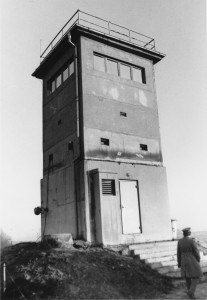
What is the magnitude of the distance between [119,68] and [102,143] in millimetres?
4294

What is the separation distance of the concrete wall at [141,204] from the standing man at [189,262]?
3.85 m

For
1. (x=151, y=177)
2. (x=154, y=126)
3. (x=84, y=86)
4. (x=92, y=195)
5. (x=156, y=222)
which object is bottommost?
(x=156, y=222)

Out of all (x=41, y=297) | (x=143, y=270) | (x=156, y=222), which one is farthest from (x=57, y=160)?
(x=41, y=297)

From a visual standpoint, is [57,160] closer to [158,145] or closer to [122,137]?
[122,137]

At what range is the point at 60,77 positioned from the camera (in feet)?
51.5

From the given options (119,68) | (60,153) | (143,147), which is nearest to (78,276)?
(60,153)

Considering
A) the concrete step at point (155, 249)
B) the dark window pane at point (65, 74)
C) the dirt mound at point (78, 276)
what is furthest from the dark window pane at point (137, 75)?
the dirt mound at point (78, 276)

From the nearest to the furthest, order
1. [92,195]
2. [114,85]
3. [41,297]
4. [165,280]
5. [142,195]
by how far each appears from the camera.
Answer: [41,297], [165,280], [92,195], [142,195], [114,85]

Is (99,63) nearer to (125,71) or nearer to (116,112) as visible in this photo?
(125,71)

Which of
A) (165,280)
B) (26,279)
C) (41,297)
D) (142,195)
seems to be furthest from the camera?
(142,195)

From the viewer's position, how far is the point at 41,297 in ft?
23.5

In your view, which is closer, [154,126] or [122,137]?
[122,137]

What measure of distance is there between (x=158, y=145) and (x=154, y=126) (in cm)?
101

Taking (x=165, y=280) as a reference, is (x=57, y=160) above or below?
above
